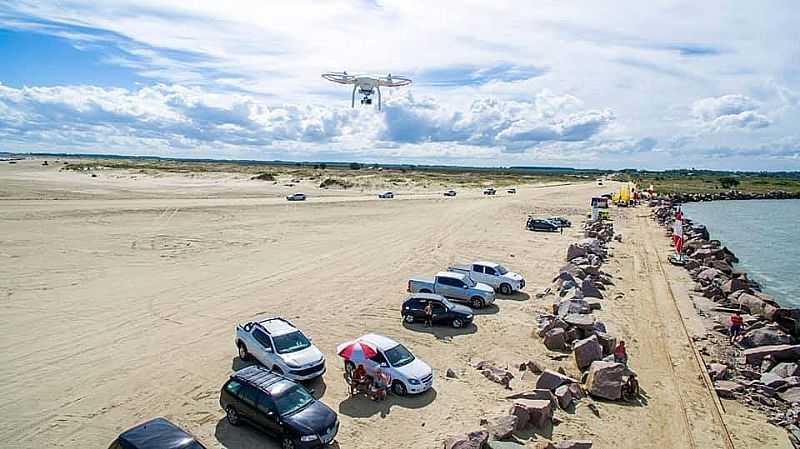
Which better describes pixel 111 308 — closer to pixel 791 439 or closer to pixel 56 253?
pixel 56 253

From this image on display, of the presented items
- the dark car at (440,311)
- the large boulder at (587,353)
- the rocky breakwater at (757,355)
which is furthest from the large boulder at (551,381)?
the dark car at (440,311)

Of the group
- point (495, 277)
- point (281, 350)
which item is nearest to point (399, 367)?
point (281, 350)

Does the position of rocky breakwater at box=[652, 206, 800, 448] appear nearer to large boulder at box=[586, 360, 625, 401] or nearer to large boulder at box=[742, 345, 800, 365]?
large boulder at box=[742, 345, 800, 365]

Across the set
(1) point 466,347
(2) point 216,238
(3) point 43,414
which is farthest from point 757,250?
(3) point 43,414

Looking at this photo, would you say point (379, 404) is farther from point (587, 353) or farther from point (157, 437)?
point (587, 353)

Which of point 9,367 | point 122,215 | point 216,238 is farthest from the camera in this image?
point 122,215

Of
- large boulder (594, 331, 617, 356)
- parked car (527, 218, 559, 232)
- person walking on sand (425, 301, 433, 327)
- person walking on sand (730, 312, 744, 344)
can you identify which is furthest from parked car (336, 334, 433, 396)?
parked car (527, 218, 559, 232)

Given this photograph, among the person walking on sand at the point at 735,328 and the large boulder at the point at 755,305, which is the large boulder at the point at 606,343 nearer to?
the person walking on sand at the point at 735,328
